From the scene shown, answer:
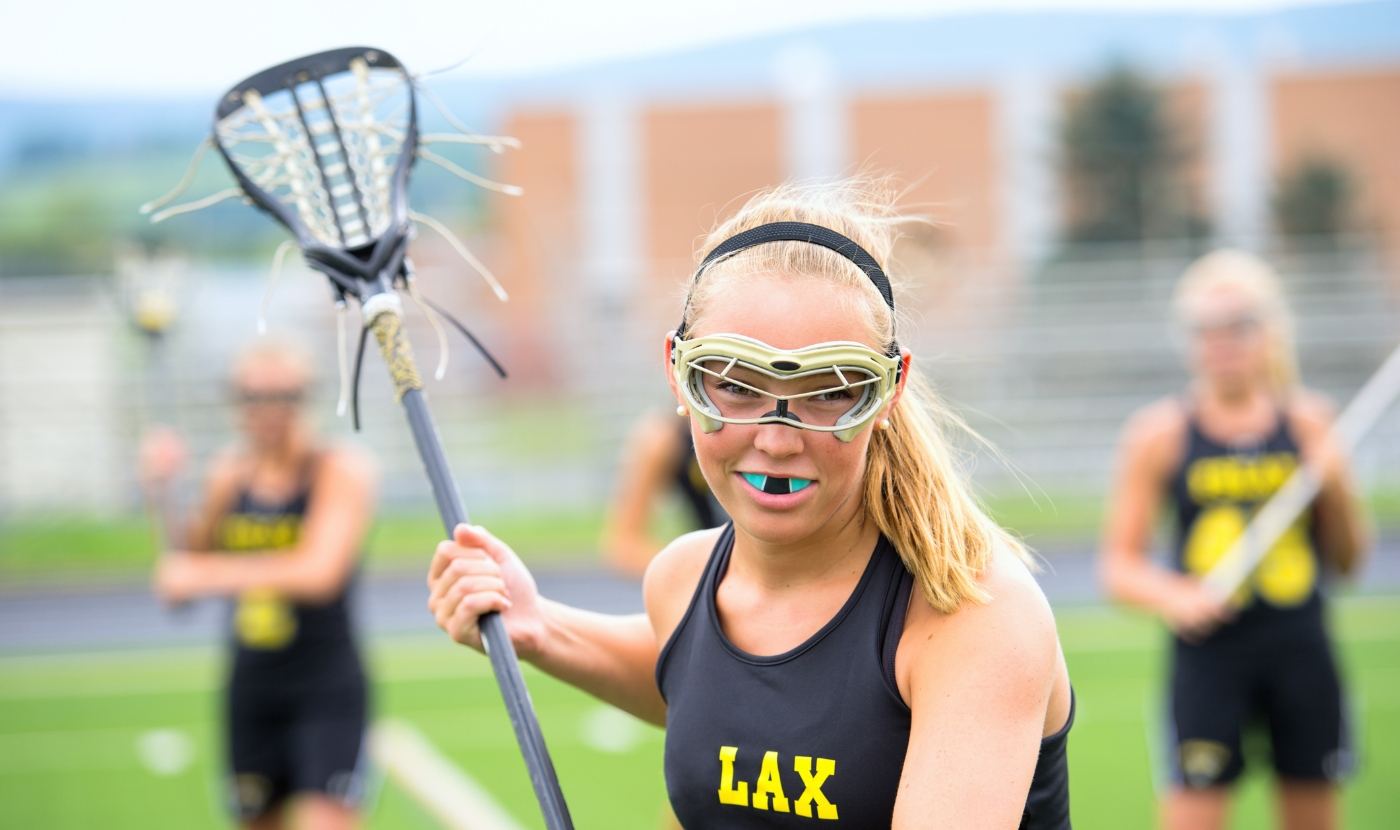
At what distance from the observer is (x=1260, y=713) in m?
5.66

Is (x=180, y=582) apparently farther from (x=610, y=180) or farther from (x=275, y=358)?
(x=610, y=180)

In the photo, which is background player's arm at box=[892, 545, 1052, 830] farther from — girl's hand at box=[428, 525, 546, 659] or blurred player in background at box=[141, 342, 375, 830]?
blurred player in background at box=[141, 342, 375, 830]

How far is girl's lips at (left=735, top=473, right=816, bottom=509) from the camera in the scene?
7.66ft

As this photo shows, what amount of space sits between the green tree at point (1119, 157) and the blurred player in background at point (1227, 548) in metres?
31.1

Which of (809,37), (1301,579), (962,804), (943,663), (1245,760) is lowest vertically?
(1245,760)

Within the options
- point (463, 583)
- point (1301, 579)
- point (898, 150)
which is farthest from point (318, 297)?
point (463, 583)

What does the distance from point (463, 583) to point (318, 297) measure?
23.4 metres

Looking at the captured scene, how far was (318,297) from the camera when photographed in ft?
83.1

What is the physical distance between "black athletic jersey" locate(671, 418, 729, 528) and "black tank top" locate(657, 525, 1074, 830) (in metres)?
3.56

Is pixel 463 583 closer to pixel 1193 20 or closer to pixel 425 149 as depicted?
pixel 425 149

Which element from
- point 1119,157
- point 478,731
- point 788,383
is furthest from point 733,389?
point 1119,157

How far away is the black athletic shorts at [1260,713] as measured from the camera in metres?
5.49

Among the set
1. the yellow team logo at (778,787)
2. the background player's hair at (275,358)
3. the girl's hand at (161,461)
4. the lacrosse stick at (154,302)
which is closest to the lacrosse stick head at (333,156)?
the yellow team logo at (778,787)

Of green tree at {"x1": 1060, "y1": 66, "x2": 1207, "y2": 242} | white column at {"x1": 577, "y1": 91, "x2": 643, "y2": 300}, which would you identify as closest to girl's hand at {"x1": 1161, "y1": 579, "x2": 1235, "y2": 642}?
green tree at {"x1": 1060, "y1": 66, "x2": 1207, "y2": 242}
